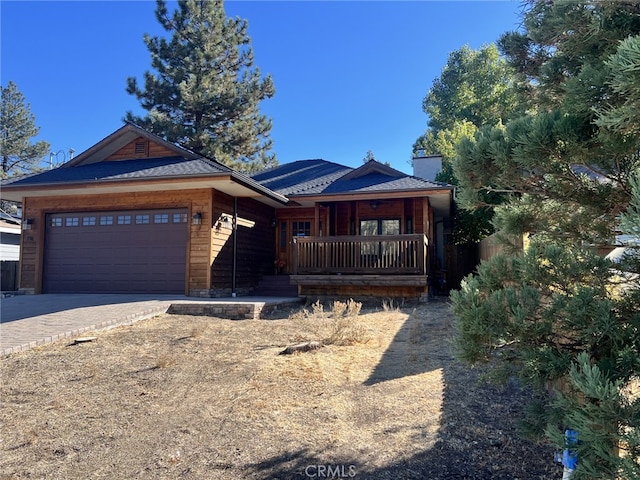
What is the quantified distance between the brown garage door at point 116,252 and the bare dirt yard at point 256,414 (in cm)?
493

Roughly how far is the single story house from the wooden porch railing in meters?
0.03

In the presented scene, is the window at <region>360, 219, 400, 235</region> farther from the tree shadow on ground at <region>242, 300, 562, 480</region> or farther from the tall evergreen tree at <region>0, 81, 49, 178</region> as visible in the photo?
the tall evergreen tree at <region>0, 81, 49, 178</region>

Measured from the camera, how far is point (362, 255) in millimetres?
10172

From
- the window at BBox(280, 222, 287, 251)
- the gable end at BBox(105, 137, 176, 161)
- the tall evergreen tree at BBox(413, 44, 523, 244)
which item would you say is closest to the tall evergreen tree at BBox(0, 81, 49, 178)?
the gable end at BBox(105, 137, 176, 161)

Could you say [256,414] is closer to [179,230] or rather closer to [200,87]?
[179,230]

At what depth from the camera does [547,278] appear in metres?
2.22

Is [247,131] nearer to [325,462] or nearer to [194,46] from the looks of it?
[194,46]

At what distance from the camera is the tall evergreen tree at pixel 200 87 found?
68.7ft

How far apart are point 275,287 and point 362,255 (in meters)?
3.02

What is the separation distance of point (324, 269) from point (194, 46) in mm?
17417

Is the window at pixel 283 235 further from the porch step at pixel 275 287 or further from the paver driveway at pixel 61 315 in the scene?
the paver driveway at pixel 61 315

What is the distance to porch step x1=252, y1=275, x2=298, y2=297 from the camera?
448 inches

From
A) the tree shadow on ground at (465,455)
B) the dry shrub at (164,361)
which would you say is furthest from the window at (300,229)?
the tree shadow on ground at (465,455)

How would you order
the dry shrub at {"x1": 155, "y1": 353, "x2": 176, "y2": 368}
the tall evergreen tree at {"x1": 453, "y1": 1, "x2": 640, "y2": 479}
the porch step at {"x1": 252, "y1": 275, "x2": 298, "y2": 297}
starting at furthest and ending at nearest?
1. the porch step at {"x1": 252, "y1": 275, "x2": 298, "y2": 297}
2. the dry shrub at {"x1": 155, "y1": 353, "x2": 176, "y2": 368}
3. the tall evergreen tree at {"x1": 453, "y1": 1, "x2": 640, "y2": 479}
